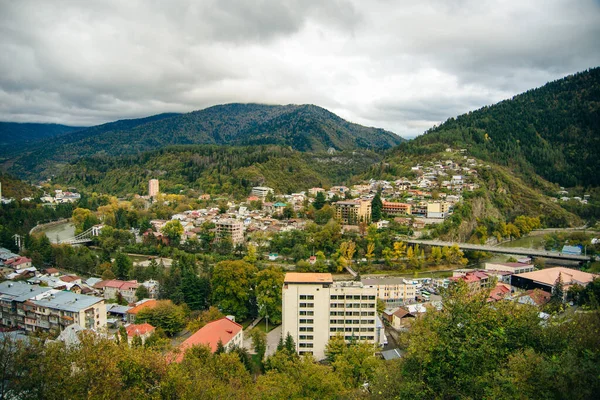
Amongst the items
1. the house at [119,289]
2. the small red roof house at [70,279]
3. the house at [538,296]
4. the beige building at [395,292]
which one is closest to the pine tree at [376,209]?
the beige building at [395,292]

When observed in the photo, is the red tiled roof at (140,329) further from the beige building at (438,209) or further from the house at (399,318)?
the beige building at (438,209)

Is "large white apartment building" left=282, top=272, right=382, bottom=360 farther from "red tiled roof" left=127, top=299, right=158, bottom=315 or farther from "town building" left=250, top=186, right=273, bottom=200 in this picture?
"town building" left=250, top=186, right=273, bottom=200

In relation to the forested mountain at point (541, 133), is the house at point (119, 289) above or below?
below

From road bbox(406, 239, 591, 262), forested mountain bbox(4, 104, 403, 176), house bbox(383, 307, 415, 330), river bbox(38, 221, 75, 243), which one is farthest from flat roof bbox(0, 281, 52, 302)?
forested mountain bbox(4, 104, 403, 176)

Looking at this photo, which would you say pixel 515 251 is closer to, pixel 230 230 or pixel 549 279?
Answer: pixel 549 279

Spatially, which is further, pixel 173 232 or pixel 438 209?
pixel 438 209

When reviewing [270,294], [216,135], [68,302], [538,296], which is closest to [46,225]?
[68,302]

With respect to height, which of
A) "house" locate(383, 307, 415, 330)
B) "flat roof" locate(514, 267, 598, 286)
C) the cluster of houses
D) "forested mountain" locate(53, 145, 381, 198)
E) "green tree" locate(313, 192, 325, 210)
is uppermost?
"forested mountain" locate(53, 145, 381, 198)
